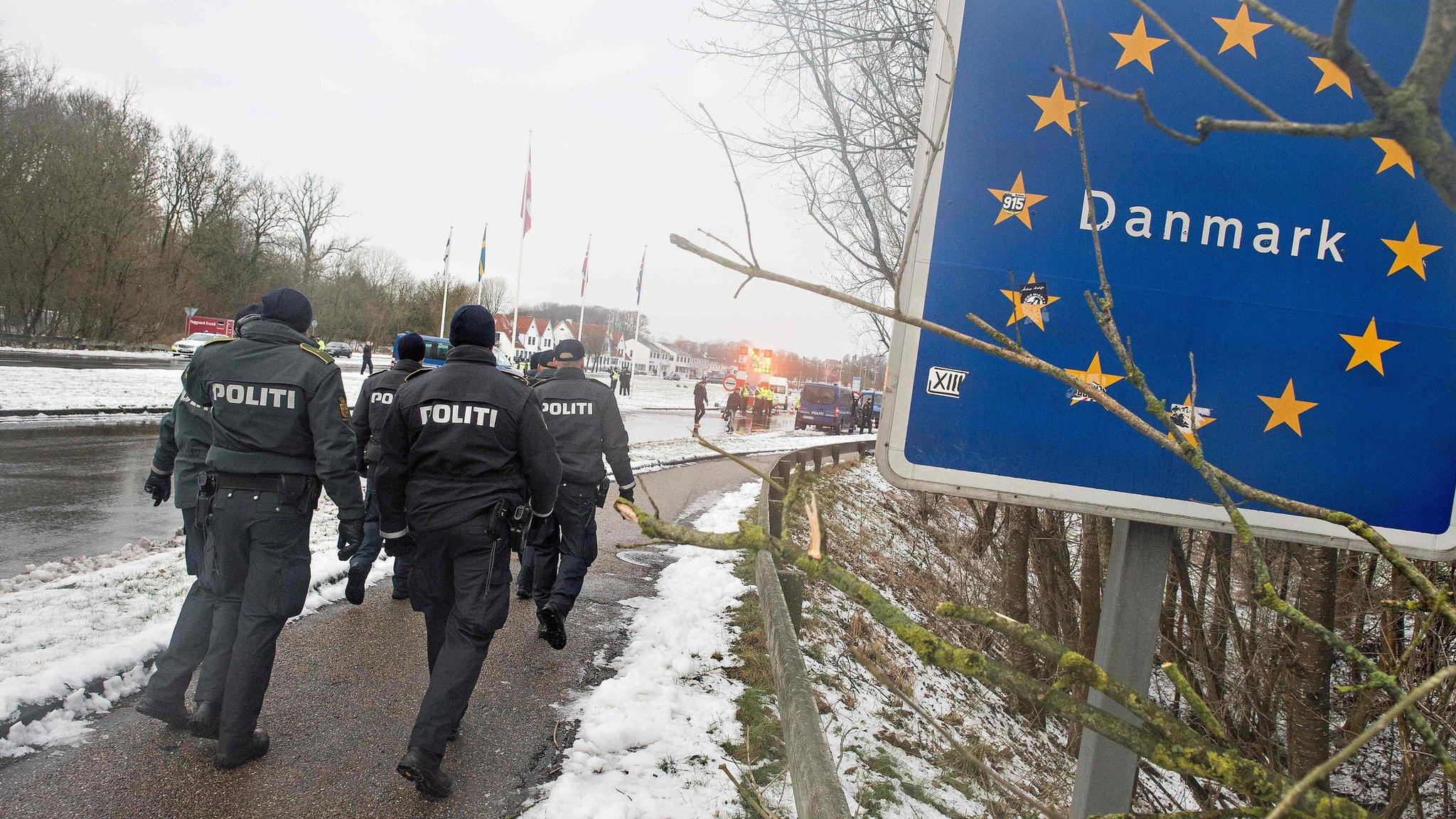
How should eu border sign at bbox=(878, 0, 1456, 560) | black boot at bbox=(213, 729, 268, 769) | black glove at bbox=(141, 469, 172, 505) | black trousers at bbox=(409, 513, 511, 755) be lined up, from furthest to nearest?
black glove at bbox=(141, 469, 172, 505), black trousers at bbox=(409, 513, 511, 755), black boot at bbox=(213, 729, 268, 769), eu border sign at bbox=(878, 0, 1456, 560)

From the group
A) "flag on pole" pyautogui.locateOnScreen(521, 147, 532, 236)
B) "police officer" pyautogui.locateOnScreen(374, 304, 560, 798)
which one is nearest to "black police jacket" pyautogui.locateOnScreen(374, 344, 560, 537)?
"police officer" pyautogui.locateOnScreen(374, 304, 560, 798)

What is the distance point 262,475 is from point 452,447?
876 mm

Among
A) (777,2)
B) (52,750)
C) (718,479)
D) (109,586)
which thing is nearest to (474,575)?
(52,750)

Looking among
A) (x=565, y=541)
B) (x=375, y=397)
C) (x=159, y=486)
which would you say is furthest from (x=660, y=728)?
(x=375, y=397)

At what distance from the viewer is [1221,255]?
238 centimetres

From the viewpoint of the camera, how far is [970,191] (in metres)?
2.38

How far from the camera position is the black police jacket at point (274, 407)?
12.5ft

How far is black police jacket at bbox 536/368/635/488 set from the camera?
5.96 metres

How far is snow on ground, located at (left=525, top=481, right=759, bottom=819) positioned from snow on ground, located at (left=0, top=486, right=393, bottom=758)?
2.22 m

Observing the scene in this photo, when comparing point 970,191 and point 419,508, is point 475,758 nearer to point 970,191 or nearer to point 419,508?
point 419,508

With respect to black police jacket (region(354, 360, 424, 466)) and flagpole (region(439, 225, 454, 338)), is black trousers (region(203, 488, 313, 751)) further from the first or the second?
flagpole (region(439, 225, 454, 338))

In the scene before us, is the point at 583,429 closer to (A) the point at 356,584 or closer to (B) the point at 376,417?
(B) the point at 376,417

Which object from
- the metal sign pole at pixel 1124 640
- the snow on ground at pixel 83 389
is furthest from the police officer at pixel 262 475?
the snow on ground at pixel 83 389

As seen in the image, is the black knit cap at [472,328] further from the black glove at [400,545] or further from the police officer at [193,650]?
the police officer at [193,650]
